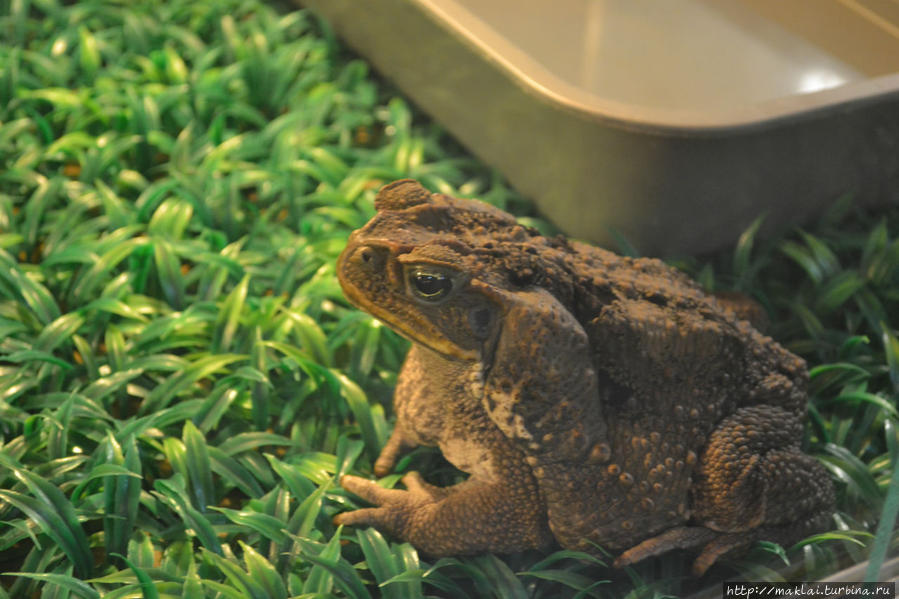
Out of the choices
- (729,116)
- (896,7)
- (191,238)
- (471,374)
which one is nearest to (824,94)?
(729,116)

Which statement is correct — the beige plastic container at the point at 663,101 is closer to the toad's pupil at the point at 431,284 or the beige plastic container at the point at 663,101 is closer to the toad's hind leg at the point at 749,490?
the toad's hind leg at the point at 749,490

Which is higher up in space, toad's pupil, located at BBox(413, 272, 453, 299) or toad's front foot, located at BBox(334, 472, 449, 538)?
toad's pupil, located at BBox(413, 272, 453, 299)

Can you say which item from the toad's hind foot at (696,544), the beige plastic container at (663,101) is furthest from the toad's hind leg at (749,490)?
the beige plastic container at (663,101)

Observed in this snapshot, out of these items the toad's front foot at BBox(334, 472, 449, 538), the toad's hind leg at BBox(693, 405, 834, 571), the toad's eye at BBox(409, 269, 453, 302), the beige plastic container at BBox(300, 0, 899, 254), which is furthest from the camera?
the beige plastic container at BBox(300, 0, 899, 254)

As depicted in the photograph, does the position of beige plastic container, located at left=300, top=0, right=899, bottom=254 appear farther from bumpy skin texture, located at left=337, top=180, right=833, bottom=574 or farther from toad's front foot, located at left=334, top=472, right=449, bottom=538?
toad's front foot, located at left=334, top=472, right=449, bottom=538

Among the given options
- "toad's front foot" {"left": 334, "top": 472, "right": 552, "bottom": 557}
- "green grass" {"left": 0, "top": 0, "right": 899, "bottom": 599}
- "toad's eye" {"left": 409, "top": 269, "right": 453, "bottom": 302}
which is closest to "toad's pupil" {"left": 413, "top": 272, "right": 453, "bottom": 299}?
"toad's eye" {"left": 409, "top": 269, "right": 453, "bottom": 302}

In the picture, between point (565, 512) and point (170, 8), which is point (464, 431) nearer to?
point (565, 512)
